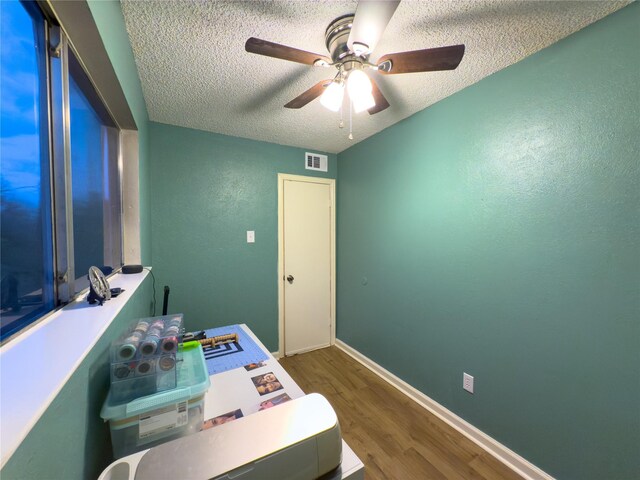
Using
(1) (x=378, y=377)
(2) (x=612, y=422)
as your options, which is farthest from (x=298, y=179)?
(2) (x=612, y=422)

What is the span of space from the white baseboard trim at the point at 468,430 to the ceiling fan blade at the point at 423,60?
222cm

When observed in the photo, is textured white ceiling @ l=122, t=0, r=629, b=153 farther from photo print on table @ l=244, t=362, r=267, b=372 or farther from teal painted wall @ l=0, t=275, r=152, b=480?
photo print on table @ l=244, t=362, r=267, b=372

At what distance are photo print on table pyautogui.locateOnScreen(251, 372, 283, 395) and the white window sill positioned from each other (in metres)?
0.65

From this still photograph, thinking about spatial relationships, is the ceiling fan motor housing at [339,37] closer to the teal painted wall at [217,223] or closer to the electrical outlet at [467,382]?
the teal painted wall at [217,223]

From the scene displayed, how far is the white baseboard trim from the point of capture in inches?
56.9

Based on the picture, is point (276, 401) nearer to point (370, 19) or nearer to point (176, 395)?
point (176, 395)

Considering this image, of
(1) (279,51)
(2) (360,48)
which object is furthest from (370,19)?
(1) (279,51)

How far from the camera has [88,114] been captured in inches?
44.9

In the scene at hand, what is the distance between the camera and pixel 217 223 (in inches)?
99.4

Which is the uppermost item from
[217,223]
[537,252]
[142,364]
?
[217,223]

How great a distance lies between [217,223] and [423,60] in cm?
216

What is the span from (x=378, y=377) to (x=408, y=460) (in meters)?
0.90

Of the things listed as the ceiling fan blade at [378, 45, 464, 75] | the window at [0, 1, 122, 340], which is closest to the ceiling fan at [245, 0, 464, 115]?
the ceiling fan blade at [378, 45, 464, 75]

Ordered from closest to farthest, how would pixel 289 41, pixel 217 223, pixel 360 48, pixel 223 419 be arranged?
pixel 223 419, pixel 360 48, pixel 289 41, pixel 217 223
